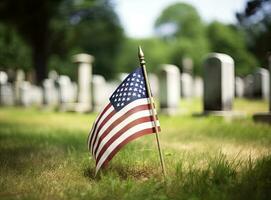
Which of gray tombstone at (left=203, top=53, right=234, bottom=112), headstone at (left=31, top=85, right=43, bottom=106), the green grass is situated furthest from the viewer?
headstone at (left=31, top=85, right=43, bottom=106)

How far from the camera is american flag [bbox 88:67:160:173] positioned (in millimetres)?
4266

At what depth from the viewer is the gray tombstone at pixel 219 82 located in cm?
1081

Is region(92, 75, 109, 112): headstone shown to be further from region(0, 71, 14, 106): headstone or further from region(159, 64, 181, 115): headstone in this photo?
region(0, 71, 14, 106): headstone

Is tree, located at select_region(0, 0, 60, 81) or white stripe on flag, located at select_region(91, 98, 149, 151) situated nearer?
white stripe on flag, located at select_region(91, 98, 149, 151)

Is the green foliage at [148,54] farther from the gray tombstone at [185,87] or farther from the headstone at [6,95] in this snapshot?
the headstone at [6,95]

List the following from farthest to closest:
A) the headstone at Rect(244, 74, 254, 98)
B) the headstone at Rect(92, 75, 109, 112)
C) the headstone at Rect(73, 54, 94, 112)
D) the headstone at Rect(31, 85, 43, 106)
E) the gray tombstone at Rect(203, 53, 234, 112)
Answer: the headstone at Rect(31, 85, 43, 106), the headstone at Rect(244, 74, 254, 98), the headstone at Rect(73, 54, 94, 112), the headstone at Rect(92, 75, 109, 112), the gray tombstone at Rect(203, 53, 234, 112)

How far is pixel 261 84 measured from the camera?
684 inches

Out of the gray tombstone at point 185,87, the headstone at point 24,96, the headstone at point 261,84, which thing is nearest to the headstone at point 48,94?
the headstone at point 24,96

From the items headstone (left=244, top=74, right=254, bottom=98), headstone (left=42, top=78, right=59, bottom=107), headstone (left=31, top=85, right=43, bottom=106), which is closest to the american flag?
headstone (left=244, top=74, right=254, bottom=98)

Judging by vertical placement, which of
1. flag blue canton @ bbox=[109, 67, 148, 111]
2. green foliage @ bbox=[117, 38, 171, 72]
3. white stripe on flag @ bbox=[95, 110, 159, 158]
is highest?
green foliage @ bbox=[117, 38, 171, 72]

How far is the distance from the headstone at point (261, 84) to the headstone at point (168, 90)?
5.26 m

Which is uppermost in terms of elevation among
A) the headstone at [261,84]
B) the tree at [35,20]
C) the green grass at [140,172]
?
the tree at [35,20]

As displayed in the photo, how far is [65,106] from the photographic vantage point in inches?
691

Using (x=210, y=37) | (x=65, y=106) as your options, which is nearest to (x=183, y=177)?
(x=65, y=106)
